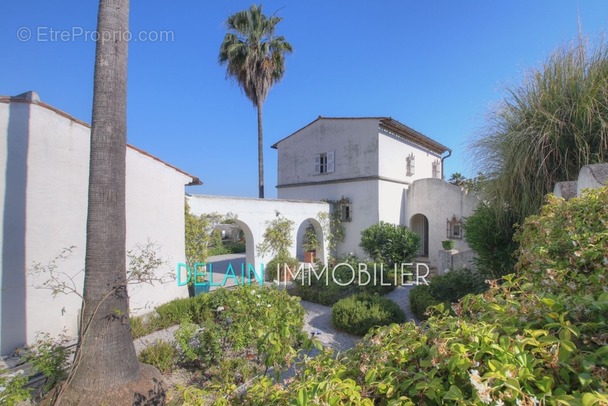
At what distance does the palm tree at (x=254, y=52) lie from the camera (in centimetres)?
1655

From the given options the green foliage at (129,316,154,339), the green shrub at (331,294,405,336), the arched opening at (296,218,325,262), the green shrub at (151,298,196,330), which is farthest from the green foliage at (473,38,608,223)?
the arched opening at (296,218,325,262)

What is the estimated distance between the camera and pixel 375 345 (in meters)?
1.56

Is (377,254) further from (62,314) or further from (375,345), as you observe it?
(375,345)

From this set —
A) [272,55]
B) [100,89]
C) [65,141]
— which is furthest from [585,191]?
[272,55]

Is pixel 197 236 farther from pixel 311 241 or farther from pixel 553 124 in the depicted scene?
pixel 553 124

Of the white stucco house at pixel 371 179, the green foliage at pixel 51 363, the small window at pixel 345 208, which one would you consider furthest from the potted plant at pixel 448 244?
the green foliage at pixel 51 363

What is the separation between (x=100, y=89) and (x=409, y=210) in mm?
15421

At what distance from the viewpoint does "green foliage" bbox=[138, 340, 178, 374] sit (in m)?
5.25

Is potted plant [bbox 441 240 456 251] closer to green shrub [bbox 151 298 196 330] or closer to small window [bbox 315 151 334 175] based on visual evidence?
small window [bbox 315 151 334 175]

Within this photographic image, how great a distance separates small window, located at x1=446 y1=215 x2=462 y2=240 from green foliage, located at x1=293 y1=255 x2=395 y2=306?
4.70m

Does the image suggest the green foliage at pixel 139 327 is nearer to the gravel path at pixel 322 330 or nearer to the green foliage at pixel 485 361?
the gravel path at pixel 322 330

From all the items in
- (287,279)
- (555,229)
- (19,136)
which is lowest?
(287,279)

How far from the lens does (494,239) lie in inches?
253

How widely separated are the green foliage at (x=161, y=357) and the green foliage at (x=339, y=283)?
5.21 m
